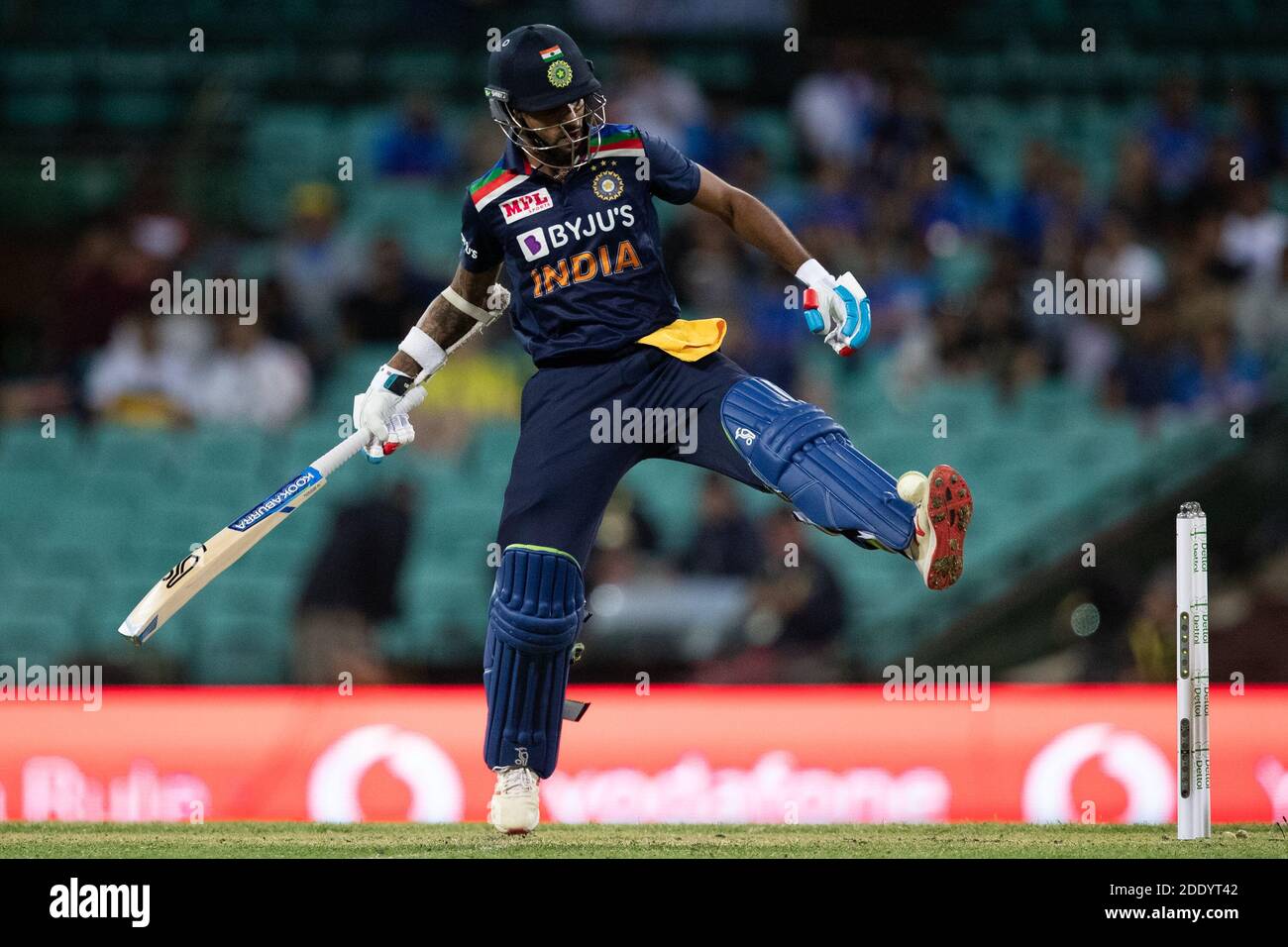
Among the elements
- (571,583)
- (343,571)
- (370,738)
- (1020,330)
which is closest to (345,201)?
(343,571)

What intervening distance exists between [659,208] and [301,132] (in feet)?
8.37

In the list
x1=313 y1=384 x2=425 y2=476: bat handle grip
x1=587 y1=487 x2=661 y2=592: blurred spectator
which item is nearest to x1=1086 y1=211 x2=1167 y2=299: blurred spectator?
x1=587 y1=487 x2=661 y2=592: blurred spectator

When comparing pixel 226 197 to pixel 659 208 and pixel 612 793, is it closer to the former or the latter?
pixel 659 208

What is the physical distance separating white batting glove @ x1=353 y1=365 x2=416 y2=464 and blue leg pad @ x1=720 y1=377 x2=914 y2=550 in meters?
1.13

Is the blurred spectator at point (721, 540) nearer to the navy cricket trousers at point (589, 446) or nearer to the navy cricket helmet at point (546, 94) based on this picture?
the navy cricket trousers at point (589, 446)

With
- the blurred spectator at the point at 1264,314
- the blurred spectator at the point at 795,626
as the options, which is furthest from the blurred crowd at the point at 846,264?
the blurred spectator at the point at 795,626

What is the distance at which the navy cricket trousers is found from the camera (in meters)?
5.58

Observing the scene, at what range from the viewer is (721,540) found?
9.98 m

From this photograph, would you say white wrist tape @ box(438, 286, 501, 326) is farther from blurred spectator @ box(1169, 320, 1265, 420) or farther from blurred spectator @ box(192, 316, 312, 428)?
blurred spectator @ box(1169, 320, 1265, 420)

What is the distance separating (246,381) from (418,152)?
6.88 ft

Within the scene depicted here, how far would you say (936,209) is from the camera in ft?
38.3

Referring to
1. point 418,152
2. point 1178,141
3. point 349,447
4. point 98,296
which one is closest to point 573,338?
point 349,447

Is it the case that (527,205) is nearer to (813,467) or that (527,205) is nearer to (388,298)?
(813,467)

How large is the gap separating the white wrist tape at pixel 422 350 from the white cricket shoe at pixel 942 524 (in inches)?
70.3
